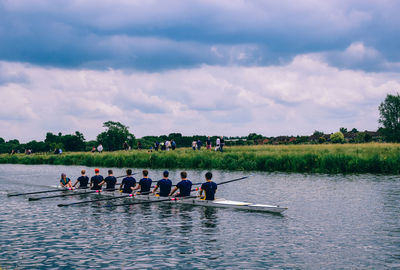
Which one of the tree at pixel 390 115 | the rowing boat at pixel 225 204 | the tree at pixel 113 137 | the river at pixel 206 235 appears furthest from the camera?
the tree at pixel 113 137

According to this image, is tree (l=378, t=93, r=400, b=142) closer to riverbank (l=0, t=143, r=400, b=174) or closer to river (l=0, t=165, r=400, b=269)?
riverbank (l=0, t=143, r=400, b=174)

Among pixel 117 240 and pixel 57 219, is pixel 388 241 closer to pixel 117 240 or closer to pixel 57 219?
pixel 117 240

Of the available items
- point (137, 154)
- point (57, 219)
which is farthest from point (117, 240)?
point (137, 154)

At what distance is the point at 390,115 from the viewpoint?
120m

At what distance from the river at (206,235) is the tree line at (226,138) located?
74.9 metres

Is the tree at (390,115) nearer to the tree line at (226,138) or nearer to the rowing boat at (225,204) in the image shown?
the tree line at (226,138)

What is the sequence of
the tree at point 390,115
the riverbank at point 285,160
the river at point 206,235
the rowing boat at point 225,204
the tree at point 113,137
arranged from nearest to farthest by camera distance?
the river at point 206,235, the rowing boat at point 225,204, the riverbank at point 285,160, the tree at point 390,115, the tree at point 113,137

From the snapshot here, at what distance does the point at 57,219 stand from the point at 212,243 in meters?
8.98

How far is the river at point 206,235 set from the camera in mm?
12820

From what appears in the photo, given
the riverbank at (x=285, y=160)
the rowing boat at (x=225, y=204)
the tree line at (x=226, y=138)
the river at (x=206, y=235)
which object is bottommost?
the river at (x=206, y=235)

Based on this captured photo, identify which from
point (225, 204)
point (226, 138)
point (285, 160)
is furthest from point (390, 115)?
point (225, 204)

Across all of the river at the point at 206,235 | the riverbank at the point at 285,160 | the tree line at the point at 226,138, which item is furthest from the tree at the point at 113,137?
the river at the point at 206,235

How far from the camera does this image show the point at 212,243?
15.0 meters

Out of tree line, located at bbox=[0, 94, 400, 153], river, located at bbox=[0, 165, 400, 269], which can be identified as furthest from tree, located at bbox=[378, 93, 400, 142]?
river, located at bbox=[0, 165, 400, 269]
